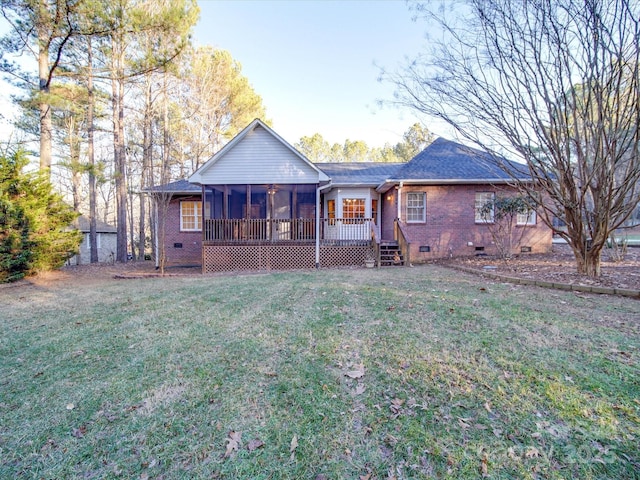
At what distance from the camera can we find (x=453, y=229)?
1233 cm

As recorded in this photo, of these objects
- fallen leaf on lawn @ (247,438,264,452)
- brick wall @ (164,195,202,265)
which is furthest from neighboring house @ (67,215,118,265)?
fallen leaf on lawn @ (247,438,264,452)

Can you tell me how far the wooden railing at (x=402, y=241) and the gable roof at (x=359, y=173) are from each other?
225 centimetres

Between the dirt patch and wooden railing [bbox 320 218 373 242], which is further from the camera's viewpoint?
wooden railing [bbox 320 218 373 242]

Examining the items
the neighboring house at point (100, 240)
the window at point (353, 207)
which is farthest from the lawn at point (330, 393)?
the neighboring house at point (100, 240)

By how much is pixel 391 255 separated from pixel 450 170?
445 cm

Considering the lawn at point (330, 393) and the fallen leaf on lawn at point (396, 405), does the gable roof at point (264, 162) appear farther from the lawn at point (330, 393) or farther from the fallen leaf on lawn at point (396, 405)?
the fallen leaf on lawn at point (396, 405)

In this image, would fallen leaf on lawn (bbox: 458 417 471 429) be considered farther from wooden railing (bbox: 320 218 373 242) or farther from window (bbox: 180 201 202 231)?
window (bbox: 180 201 202 231)

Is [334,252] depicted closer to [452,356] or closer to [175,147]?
[452,356]

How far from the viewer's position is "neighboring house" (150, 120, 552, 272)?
11.4 metres

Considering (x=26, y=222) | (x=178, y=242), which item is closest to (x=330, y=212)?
(x=178, y=242)

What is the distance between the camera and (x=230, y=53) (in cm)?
1902

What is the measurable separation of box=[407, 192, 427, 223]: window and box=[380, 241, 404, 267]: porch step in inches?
51.8

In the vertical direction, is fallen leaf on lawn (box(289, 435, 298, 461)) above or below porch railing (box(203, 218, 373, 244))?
below

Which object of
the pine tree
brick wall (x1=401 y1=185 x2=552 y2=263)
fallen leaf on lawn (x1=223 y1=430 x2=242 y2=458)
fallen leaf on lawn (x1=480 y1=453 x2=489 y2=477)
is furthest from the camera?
brick wall (x1=401 y1=185 x2=552 y2=263)
